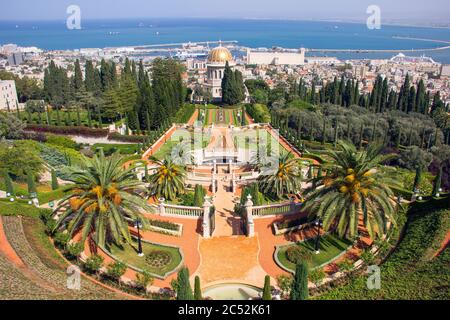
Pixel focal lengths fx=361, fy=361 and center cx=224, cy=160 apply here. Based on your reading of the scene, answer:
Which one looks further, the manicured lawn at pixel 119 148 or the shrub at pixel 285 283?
the manicured lawn at pixel 119 148

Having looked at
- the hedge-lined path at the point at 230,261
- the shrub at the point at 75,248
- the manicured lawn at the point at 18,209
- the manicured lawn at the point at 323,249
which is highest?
the manicured lawn at the point at 18,209

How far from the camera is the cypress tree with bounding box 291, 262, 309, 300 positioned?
53.1 ft

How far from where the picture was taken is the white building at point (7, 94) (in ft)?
225

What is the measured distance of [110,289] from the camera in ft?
61.4

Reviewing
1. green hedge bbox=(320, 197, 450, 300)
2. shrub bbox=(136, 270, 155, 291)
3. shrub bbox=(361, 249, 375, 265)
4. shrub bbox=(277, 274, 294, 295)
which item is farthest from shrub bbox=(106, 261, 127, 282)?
shrub bbox=(361, 249, 375, 265)

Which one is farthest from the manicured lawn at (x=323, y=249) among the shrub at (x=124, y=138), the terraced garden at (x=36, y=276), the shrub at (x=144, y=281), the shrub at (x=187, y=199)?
the shrub at (x=124, y=138)

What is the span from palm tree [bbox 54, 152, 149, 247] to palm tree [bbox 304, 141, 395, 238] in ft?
35.7

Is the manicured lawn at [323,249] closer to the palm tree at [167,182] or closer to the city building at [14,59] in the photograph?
the palm tree at [167,182]

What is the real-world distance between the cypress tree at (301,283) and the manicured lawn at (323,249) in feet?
14.4

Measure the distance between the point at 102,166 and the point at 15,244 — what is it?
6540 mm

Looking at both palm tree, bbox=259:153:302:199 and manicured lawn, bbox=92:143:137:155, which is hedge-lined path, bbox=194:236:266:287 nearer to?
palm tree, bbox=259:153:302:199

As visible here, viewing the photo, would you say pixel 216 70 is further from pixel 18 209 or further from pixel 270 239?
pixel 18 209
